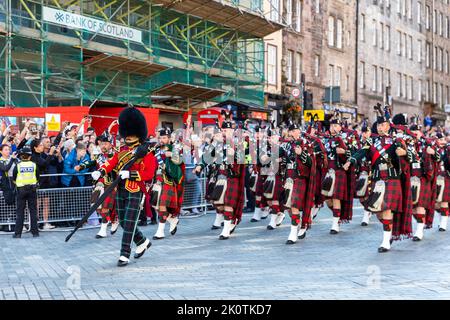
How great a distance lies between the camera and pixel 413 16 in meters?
54.8

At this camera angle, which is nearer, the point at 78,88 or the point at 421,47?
the point at 78,88

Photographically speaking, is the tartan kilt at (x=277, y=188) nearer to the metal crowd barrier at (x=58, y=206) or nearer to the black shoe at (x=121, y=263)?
the metal crowd barrier at (x=58, y=206)

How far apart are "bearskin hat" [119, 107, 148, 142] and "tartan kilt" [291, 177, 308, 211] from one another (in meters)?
2.97

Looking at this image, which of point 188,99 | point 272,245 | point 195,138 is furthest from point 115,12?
point 272,245

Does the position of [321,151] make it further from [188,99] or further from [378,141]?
[188,99]

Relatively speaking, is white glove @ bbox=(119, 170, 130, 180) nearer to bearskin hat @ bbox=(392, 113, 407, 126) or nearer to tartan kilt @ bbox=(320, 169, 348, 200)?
bearskin hat @ bbox=(392, 113, 407, 126)

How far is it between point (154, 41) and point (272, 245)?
16687 mm

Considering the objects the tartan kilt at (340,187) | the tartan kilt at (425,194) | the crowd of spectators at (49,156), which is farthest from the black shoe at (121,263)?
the tartan kilt at (425,194)

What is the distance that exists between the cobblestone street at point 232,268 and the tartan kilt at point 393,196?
627 mm

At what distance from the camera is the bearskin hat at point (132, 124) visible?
30.0 feet

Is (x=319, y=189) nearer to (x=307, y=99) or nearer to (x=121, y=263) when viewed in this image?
(x=121, y=263)

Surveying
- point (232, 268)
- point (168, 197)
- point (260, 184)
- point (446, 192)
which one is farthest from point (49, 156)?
point (446, 192)

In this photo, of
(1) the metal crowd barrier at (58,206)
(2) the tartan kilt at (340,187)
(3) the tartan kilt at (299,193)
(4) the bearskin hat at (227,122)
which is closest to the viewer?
(3) the tartan kilt at (299,193)

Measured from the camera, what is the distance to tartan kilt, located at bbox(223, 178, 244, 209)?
471 inches
